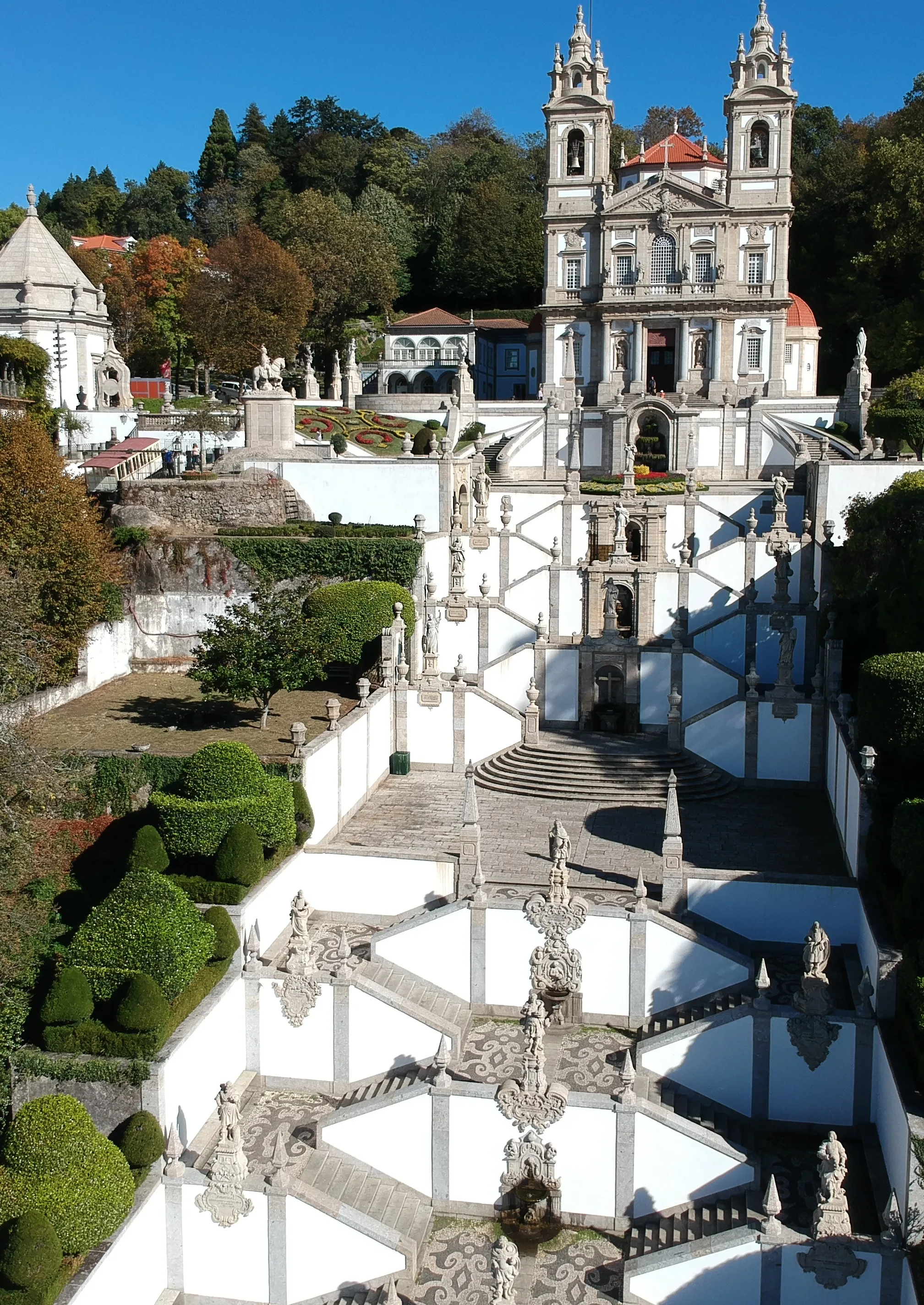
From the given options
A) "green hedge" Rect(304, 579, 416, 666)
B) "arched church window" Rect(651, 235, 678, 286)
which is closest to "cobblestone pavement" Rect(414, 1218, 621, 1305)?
"green hedge" Rect(304, 579, 416, 666)

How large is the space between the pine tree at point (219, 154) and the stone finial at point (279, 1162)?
3564 inches

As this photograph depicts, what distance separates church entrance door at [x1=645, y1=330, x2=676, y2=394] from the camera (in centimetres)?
5509

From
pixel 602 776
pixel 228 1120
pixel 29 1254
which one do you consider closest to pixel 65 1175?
pixel 29 1254

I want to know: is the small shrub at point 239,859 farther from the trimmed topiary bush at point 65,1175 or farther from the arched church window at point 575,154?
the arched church window at point 575,154

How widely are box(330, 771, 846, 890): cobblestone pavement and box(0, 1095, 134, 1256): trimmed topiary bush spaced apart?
28.6ft

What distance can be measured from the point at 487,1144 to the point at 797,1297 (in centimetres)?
461

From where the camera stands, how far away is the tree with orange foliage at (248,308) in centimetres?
5456

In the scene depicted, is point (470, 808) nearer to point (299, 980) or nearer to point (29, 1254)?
point (299, 980)

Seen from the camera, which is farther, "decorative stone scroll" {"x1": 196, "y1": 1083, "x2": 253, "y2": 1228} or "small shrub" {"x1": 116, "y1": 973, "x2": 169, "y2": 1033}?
"small shrub" {"x1": 116, "y1": 973, "x2": 169, "y2": 1033}

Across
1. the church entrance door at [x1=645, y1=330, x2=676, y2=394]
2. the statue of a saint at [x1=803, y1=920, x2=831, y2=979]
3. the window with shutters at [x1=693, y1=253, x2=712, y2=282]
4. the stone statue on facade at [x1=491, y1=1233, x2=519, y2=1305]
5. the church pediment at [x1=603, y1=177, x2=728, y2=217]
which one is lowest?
the stone statue on facade at [x1=491, y1=1233, x2=519, y2=1305]

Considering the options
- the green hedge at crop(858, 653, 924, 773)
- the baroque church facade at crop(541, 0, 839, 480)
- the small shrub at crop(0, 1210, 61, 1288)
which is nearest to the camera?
the small shrub at crop(0, 1210, 61, 1288)

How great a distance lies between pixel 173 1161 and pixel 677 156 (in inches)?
2133

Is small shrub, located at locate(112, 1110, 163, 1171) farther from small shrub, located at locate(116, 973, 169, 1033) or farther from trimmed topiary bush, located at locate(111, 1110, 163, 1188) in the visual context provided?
small shrub, located at locate(116, 973, 169, 1033)

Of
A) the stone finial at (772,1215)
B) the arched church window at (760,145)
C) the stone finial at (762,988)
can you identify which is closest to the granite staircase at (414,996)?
the stone finial at (762,988)
